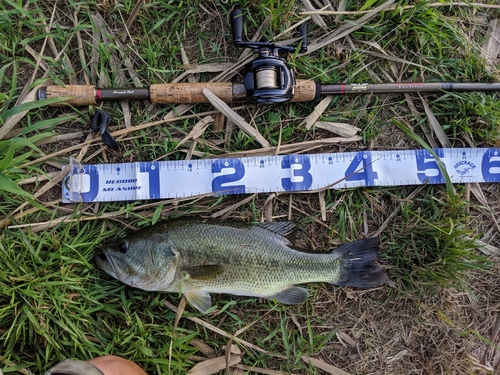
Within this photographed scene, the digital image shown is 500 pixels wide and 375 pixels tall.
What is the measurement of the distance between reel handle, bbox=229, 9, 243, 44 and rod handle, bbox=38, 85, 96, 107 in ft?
4.21

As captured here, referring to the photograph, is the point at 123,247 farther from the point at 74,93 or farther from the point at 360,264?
the point at 360,264

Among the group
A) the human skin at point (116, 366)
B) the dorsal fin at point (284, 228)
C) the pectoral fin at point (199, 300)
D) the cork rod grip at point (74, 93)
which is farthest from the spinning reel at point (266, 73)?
the human skin at point (116, 366)

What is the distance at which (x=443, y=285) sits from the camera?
131 inches

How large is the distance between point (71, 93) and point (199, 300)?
2.02m

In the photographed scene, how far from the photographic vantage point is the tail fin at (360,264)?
3137 millimetres

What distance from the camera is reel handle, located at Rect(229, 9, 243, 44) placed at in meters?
3.18

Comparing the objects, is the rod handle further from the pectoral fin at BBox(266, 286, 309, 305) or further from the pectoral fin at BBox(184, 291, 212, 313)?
the pectoral fin at BBox(266, 286, 309, 305)

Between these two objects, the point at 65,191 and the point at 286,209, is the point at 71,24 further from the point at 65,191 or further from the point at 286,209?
the point at 286,209

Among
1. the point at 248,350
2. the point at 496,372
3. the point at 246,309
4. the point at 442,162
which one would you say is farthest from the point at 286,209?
the point at 496,372

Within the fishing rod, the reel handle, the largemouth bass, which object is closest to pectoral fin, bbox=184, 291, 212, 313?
the largemouth bass

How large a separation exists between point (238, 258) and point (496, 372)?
2.66 meters

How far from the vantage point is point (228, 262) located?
2.95 meters

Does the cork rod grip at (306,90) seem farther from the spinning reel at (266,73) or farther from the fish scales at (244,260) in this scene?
the fish scales at (244,260)

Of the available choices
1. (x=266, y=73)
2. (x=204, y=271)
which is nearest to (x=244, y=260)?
(x=204, y=271)
